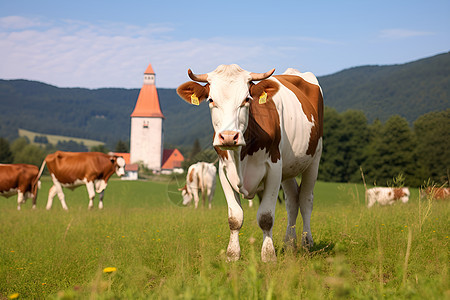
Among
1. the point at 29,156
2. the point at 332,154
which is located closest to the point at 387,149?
the point at 332,154

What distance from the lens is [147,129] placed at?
4309 inches

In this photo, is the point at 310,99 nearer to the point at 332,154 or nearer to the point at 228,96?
the point at 228,96

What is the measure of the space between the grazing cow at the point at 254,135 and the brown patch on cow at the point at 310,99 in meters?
0.03

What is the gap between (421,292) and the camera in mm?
2627

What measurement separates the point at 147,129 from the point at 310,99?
106m

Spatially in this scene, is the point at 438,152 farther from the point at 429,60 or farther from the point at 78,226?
the point at 429,60

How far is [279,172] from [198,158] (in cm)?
939

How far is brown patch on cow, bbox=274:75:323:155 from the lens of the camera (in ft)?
17.7

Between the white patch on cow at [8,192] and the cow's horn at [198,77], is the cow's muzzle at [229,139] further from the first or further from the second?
the white patch on cow at [8,192]

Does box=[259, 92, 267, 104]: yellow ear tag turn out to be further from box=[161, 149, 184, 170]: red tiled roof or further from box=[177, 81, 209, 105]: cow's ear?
box=[161, 149, 184, 170]: red tiled roof

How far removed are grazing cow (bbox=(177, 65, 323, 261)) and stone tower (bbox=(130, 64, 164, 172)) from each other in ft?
342

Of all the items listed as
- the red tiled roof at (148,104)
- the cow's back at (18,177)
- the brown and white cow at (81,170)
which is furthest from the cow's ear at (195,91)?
the red tiled roof at (148,104)

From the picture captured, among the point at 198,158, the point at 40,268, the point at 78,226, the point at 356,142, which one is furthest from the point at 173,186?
the point at 356,142

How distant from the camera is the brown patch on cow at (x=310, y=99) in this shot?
212 inches
